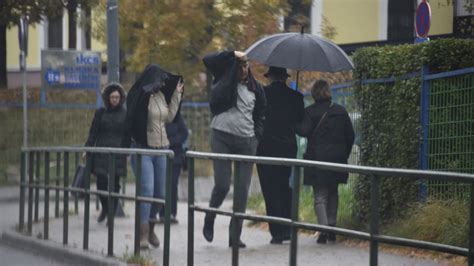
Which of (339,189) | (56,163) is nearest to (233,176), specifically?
(339,189)

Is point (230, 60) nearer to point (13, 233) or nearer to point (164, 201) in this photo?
point (164, 201)

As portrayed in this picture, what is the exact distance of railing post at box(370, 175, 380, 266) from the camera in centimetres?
734

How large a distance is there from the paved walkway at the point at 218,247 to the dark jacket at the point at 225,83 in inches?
45.0

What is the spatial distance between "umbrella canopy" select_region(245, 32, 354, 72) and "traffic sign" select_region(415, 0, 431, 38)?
1641 mm

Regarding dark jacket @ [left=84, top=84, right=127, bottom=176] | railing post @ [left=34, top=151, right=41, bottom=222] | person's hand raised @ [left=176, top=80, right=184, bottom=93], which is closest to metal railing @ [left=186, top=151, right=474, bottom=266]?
person's hand raised @ [left=176, top=80, right=184, bottom=93]

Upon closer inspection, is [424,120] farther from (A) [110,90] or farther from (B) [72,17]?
(B) [72,17]

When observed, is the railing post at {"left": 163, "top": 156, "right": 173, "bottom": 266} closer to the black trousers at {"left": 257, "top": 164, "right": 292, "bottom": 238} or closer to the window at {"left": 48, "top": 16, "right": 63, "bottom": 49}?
the black trousers at {"left": 257, "top": 164, "right": 292, "bottom": 238}

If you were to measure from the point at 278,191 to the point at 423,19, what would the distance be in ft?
18.5

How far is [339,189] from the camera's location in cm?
949

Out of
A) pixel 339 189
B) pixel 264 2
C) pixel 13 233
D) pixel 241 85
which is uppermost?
pixel 264 2

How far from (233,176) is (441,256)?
107 inches

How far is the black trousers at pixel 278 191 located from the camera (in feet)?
28.1

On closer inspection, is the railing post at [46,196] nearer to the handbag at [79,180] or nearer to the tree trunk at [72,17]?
the handbag at [79,180]

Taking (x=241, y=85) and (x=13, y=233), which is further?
(x=13, y=233)
